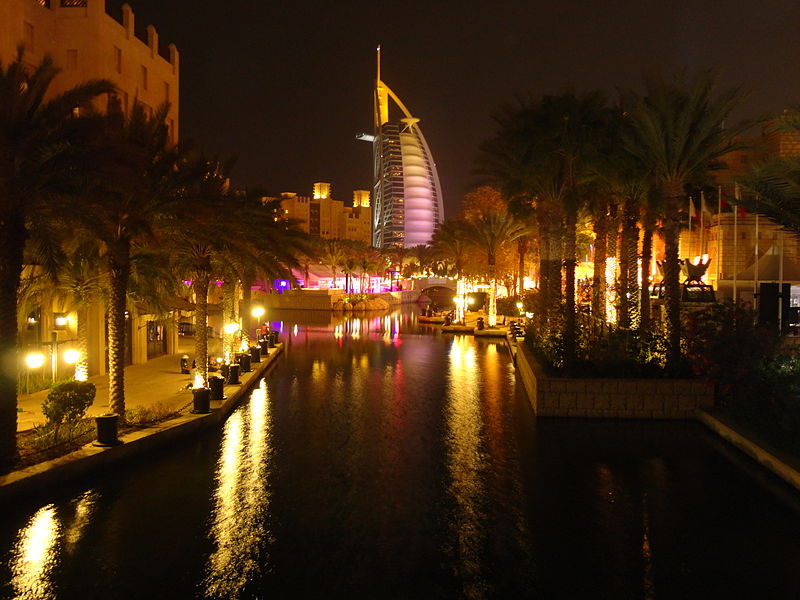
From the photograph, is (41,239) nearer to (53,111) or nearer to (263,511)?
(53,111)

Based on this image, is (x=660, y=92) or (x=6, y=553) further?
(x=660, y=92)

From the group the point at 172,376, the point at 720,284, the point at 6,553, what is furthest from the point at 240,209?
the point at 720,284

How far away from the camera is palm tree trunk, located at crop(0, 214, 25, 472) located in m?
9.86

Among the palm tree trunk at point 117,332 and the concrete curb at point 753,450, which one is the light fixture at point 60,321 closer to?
the palm tree trunk at point 117,332

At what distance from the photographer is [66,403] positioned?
11672 millimetres

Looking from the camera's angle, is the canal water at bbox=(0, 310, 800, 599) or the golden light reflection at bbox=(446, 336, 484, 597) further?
the golden light reflection at bbox=(446, 336, 484, 597)

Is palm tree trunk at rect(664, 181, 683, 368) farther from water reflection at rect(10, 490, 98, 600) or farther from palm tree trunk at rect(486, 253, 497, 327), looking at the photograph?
palm tree trunk at rect(486, 253, 497, 327)

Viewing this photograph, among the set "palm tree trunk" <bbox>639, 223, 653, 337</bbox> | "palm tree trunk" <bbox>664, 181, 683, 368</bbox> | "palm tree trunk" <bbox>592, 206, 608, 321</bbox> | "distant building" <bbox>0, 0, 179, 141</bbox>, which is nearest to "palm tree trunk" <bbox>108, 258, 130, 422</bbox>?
"distant building" <bbox>0, 0, 179, 141</bbox>

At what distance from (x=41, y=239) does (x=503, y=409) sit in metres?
10.6

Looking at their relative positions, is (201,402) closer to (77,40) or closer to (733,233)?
(77,40)

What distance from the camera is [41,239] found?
10281mm

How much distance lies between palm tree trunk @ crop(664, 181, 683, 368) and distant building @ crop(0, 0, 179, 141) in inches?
619

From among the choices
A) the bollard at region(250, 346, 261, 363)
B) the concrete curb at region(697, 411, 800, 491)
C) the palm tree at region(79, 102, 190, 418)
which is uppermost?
the palm tree at region(79, 102, 190, 418)

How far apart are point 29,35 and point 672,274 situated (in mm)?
20318
